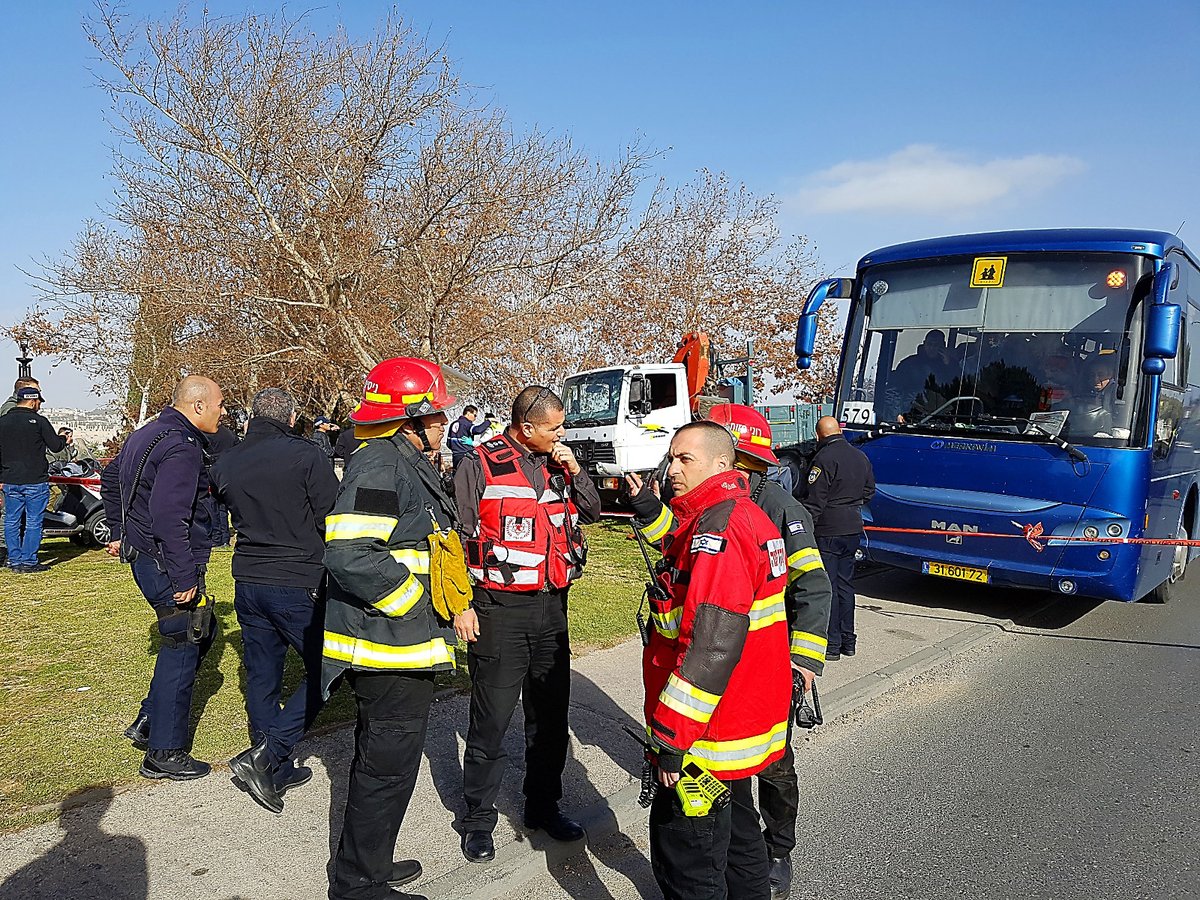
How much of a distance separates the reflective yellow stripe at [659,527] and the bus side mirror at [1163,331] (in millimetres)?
5629

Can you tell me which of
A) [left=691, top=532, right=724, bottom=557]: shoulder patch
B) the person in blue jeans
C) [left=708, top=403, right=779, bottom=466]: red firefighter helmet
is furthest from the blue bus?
the person in blue jeans

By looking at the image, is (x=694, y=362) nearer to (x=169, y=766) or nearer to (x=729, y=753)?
(x=169, y=766)

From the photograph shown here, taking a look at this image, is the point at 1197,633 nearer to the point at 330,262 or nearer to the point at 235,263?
the point at 330,262

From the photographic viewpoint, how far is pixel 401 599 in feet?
10.8

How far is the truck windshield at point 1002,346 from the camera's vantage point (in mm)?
7883

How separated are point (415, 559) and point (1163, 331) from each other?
22.1 feet

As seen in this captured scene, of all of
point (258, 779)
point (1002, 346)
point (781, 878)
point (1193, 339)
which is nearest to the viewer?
Answer: point (781, 878)

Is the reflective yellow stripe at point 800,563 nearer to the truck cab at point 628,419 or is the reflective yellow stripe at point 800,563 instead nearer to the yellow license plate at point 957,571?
the yellow license plate at point 957,571

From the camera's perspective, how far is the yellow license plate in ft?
27.4

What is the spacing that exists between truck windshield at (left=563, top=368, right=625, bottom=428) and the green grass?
563 cm

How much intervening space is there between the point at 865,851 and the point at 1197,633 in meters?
6.03

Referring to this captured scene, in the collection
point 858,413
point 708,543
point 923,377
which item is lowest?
point 708,543

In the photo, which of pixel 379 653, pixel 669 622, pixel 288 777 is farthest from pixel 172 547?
pixel 669 622

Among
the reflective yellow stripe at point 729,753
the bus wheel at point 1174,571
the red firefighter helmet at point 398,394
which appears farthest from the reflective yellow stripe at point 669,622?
the bus wheel at point 1174,571
